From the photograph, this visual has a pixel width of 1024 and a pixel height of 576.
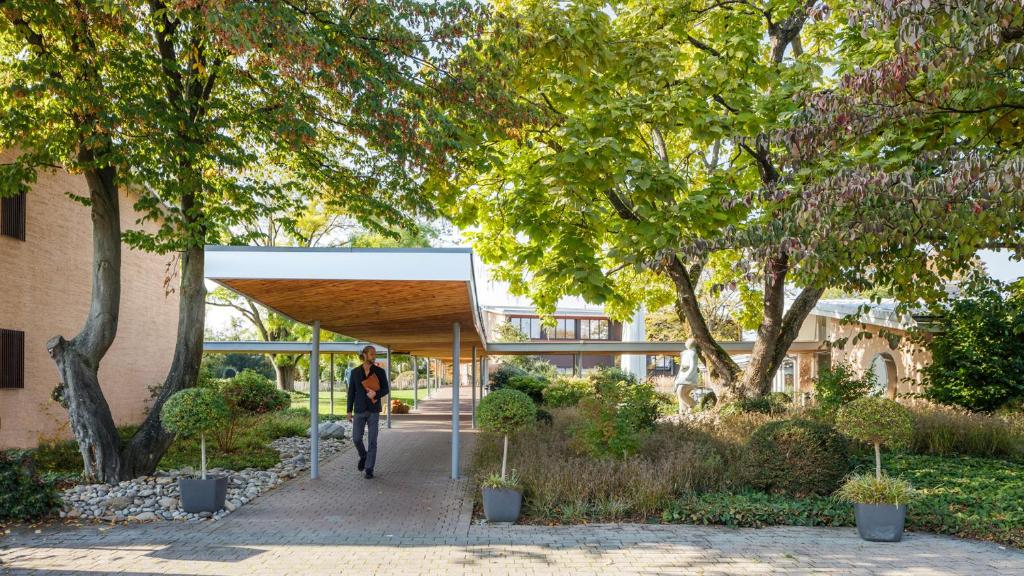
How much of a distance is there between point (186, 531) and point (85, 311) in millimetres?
10177

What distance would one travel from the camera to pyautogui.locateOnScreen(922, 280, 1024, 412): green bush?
50.2 ft

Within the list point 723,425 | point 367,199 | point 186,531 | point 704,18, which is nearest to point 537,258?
point 367,199

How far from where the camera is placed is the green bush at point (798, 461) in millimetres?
9039

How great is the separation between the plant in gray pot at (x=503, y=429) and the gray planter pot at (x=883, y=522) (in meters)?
3.50

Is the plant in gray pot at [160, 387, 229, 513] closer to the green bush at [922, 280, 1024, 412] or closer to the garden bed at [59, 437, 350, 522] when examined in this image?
the garden bed at [59, 437, 350, 522]

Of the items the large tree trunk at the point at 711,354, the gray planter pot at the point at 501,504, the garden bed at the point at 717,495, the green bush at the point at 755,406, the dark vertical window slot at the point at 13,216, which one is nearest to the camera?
the garden bed at the point at 717,495

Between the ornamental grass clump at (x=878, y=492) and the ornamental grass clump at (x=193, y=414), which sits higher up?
the ornamental grass clump at (x=193, y=414)

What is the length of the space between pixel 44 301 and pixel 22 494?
25.4 feet

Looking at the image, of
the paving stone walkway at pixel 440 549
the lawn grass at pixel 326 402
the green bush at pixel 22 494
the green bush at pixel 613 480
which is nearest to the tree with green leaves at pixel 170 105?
the green bush at pixel 22 494

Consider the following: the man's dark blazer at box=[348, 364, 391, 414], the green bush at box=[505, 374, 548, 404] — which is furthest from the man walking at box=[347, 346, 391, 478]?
the green bush at box=[505, 374, 548, 404]

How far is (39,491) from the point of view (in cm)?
847

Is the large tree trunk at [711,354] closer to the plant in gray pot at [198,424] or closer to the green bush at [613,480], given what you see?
the green bush at [613,480]

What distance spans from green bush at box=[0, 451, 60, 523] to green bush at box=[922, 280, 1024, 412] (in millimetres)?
15786

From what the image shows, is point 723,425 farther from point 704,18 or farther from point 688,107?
point 704,18
